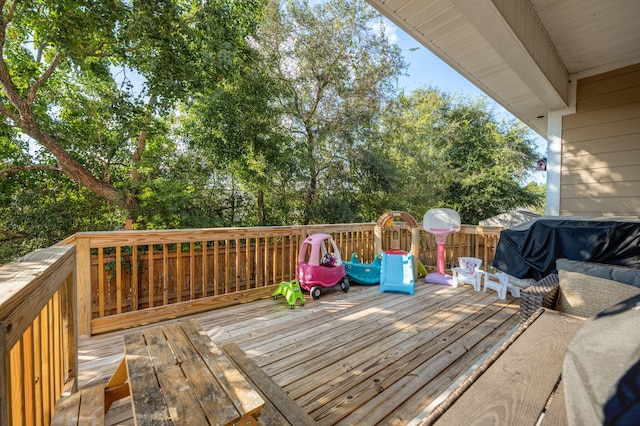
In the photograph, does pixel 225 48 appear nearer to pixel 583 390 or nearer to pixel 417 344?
pixel 417 344

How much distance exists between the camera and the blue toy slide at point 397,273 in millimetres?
4032

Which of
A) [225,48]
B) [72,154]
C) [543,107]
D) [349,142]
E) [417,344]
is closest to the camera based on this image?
[417,344]

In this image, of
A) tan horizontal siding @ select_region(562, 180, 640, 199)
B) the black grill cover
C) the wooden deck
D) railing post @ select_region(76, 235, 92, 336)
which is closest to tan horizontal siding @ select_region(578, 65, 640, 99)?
tan horizontal siding @ select_region(562, 180, 640, 199)

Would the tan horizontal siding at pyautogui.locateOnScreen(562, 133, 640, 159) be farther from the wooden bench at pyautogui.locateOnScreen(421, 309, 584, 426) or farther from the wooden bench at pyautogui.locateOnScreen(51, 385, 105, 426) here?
the wooden bench at pyautogui.locateOnScreen(51, 385, 105, 426)

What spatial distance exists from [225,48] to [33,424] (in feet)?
20.1

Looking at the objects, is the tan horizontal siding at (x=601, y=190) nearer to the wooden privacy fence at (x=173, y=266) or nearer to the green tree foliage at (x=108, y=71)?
the wooden privacy fence at (x=173, y=266)

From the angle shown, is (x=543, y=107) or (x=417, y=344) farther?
(x=543, y=107)

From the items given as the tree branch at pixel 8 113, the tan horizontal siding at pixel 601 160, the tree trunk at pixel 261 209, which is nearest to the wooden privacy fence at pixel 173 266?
the tan horizontal siding at pixel 601 160

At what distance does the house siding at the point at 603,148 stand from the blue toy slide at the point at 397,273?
7.08 feet

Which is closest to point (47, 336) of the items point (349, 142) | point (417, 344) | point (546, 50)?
point (417, 344)

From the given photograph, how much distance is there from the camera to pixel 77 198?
6.32 meters

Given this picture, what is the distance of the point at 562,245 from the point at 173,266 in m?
5.50

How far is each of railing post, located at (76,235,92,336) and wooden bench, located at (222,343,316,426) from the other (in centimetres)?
187

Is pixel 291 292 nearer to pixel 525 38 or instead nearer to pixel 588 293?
pixel 588 293
